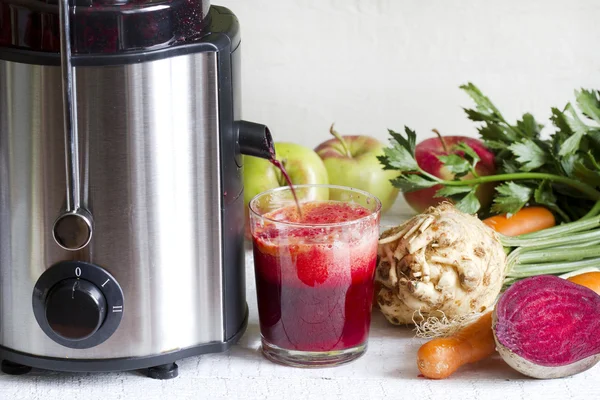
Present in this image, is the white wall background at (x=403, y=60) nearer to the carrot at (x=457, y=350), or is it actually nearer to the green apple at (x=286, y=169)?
the green apple at (x=286, y=169)

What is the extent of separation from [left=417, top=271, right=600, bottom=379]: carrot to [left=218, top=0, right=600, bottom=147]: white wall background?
91cm

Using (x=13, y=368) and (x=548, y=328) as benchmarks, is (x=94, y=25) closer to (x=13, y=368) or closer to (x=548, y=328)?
(x=13, y=368)

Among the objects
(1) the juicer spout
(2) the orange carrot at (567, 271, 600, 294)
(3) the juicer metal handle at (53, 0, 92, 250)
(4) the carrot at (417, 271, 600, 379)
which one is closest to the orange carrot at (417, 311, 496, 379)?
(4) the carrot at (417, 271, 600, 379)

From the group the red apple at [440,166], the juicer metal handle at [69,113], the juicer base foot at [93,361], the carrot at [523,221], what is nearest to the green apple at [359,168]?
the red apple at [440,166]

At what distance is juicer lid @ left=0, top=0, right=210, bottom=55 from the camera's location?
1.00 m

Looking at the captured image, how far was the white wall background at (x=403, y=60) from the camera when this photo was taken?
2.06 meters

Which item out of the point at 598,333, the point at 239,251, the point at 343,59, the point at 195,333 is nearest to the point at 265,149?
the point at 239,251

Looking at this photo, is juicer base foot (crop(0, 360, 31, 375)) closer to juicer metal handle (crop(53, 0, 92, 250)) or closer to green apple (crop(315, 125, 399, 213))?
juicer metal handle (crop(53, 0, 92, 250))

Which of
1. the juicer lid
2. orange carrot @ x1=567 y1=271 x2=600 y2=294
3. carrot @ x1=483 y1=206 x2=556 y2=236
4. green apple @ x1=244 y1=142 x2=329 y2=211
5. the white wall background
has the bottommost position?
orange carrot @ x1=567 y1=271 x2=600 y2=294

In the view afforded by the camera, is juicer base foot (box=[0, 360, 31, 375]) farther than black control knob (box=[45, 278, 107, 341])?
Yes

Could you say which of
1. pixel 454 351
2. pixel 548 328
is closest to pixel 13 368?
pixel 454 351

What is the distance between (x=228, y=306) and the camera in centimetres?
118

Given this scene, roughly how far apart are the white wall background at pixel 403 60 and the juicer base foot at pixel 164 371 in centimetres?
104

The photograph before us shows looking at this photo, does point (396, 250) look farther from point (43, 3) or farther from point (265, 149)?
point (43, 3)
